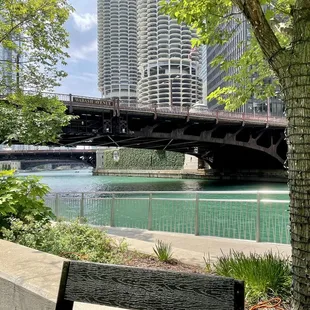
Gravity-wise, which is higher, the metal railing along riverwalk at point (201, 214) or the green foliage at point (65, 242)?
the green foliage at point (65, 242)

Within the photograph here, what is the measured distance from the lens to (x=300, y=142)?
230 cm

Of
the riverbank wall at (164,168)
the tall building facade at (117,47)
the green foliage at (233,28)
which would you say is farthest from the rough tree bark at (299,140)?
the riverbank wall at (164,168)

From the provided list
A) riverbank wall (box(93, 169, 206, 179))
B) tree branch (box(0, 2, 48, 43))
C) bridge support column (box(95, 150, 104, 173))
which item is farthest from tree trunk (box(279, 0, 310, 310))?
bridge support column (box(95, 150, 104, 173))

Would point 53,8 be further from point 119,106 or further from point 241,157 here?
point 241,157

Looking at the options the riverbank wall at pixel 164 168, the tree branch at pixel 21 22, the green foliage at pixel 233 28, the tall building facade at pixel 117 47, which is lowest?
the riverbank wall at pixel 164 168

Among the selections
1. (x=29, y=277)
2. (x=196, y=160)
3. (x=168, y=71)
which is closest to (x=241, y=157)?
(x=196, y=160)

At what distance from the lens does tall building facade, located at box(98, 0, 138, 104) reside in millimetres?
63531

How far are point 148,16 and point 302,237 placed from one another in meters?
95.7

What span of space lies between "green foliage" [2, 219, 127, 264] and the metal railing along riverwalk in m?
3.65

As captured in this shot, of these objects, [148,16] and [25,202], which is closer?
[25,202]

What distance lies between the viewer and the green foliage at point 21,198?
5.43 metres

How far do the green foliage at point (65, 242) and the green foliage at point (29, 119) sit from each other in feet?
13.0

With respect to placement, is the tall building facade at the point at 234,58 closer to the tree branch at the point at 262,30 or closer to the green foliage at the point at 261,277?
the tree branch at the point at 262,30

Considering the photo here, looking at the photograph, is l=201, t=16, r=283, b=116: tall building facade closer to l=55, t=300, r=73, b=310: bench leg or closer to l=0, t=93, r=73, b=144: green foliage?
l=0, t=93, r=73, b=144: green foliage
